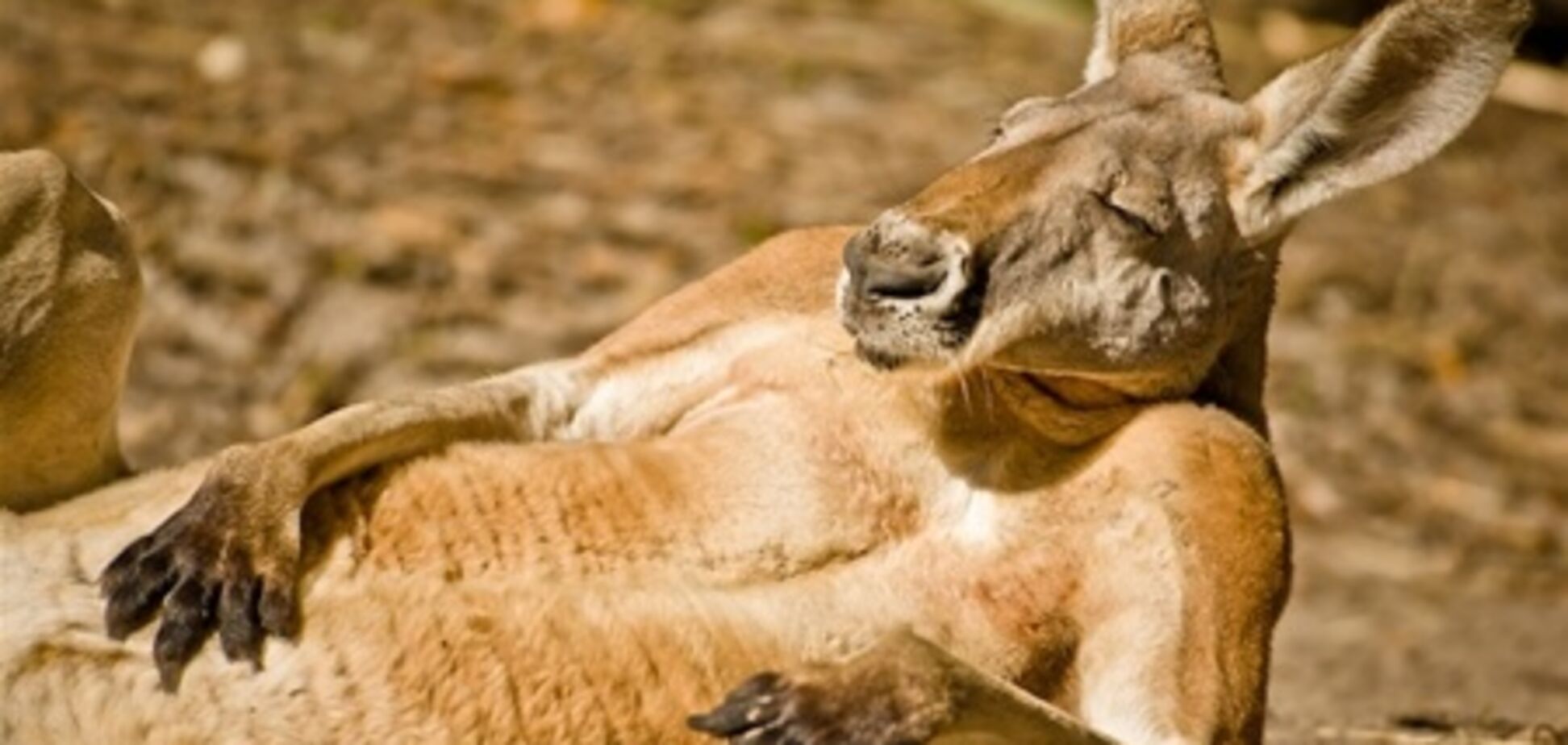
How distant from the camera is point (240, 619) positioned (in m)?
4.37

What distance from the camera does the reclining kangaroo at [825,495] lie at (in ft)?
14.0

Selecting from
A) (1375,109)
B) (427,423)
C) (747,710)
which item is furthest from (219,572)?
(1375,109)

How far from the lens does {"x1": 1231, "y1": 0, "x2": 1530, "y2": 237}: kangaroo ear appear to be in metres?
4.62

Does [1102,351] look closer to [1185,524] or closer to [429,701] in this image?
[1185,524]

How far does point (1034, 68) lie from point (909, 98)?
556 millimetres

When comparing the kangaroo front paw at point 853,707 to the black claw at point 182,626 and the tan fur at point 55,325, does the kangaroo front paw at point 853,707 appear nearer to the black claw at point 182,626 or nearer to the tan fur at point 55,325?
the black claw at point 182,626

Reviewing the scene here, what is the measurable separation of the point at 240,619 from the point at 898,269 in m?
1.02

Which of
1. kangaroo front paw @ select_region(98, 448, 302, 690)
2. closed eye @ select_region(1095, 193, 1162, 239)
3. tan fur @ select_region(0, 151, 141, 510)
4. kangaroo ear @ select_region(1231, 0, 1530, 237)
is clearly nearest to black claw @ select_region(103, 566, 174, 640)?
kangaroo front paw @ select_region(98, 448, 302, 690)

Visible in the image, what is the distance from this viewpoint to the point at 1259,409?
4727mm

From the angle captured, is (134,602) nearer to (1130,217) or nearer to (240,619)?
(240,619)

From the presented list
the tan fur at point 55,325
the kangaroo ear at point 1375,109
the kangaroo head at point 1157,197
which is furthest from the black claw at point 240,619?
the kangaroo ear at point 1375,109

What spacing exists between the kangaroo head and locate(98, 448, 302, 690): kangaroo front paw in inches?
33.9

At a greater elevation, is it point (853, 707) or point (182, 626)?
point (853, 707)

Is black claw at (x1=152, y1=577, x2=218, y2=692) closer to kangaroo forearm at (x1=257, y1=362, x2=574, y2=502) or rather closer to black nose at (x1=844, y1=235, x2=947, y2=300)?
kangaroo forearm at (x1=257, y1=362, x2=574, y2=502)
